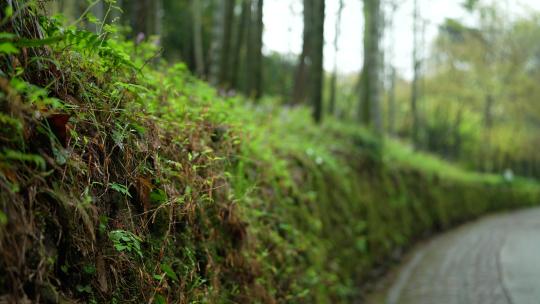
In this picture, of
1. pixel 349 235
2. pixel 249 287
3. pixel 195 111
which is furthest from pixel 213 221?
pixel 349 235

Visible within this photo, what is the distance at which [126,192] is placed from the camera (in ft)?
10.0

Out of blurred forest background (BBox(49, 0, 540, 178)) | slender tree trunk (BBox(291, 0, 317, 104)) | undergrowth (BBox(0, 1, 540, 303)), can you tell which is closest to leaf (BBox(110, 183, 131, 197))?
undergrowth (BBox(0, 1, 540, 303))

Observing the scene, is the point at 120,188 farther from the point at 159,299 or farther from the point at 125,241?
the point at 159,299

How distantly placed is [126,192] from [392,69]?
29734mm

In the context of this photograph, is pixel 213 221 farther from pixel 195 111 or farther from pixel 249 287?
pixel 195 111

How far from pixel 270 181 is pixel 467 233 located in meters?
12.9

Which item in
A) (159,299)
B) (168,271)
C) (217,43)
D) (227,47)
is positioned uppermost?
(217,43)

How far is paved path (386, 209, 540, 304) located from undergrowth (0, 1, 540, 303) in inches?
90.9

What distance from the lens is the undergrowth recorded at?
7.51 ft

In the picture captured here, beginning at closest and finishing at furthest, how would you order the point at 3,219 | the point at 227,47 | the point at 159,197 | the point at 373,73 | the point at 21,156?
1. the point at 3,219
2. the point at 21,156
3. the point at 159,197
4. the point at 227,47
5. the point at 373,73

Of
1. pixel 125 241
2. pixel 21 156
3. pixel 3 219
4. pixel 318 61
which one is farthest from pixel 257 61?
pixel 3 219

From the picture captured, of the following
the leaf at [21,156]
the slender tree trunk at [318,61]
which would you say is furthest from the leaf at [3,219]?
the slender tree trunk at [318,61]

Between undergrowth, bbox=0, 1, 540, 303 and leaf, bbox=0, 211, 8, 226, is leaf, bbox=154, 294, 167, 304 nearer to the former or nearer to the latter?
undergrowth, bbox=0, 1, 540, 303

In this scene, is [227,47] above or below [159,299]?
above
